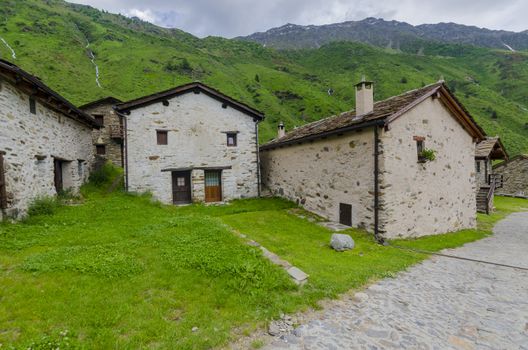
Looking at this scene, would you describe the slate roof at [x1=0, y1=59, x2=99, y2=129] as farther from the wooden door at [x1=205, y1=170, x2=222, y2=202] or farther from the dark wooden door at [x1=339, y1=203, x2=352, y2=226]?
the dark wooden door at [x1=339, y1=203, x2=352, y2=226]

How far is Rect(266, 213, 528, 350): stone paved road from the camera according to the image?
3984 mm

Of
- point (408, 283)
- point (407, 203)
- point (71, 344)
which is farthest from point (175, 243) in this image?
point (407, 203)

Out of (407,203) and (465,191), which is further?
(465,191)

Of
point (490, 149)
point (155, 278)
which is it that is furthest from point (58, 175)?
point (490, 149)

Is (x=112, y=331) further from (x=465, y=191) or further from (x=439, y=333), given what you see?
(x=465, y=191)

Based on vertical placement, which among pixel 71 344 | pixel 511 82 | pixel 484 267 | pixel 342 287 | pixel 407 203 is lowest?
pixel 484 267

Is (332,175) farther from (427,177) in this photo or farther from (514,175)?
(514,175)

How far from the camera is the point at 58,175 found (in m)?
13.1

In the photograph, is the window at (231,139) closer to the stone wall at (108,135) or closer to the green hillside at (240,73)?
the stone wall at (108,135)

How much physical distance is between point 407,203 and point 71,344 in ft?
37.7

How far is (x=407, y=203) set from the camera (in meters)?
10.6

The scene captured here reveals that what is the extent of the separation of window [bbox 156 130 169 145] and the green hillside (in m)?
27.8

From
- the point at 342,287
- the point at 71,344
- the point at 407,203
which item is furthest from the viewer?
the point at 407,203

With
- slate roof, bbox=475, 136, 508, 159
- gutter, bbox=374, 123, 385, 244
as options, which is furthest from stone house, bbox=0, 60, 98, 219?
slate roof, bbox=475, 136, 508, 159
